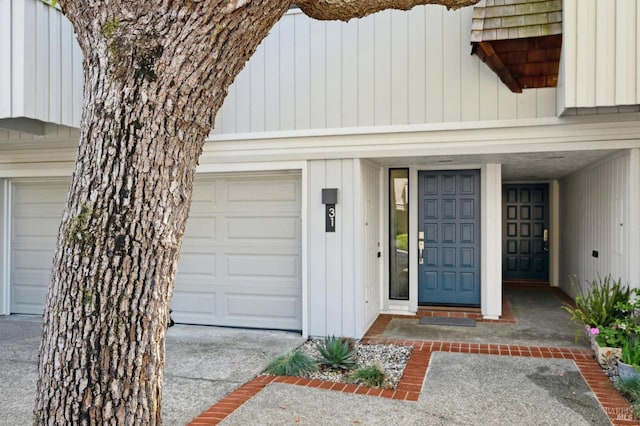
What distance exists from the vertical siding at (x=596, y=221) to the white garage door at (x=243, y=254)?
3879 millimetres

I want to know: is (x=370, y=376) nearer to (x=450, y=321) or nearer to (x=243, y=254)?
(x=450, y=321)

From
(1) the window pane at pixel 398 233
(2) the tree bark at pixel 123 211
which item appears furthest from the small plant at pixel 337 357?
(2) the tree bark at pixel 123 211

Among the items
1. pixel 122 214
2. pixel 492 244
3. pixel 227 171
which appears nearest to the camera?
pixel 122 214

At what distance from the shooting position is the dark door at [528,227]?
10.8m

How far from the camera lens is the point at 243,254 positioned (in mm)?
7129

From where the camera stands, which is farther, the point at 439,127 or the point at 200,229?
the point at 200,229

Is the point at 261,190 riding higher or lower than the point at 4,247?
higher

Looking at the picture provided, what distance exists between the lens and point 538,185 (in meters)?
10.8

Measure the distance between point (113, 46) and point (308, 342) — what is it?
199 inches

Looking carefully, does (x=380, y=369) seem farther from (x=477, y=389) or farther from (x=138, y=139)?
(x=138, y=139)

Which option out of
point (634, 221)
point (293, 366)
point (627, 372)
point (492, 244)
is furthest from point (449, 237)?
point (293, 366)

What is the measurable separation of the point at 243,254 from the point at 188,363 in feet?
6.68

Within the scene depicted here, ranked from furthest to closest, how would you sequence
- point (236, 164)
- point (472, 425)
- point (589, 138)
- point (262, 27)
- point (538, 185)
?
1. point (538, 185)
2. point (236, 164)
3. point (589, 138)
4. point (472, 425)
5. point (262, 27)

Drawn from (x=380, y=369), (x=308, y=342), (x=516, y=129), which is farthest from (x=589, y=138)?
(x=308, y=342)
